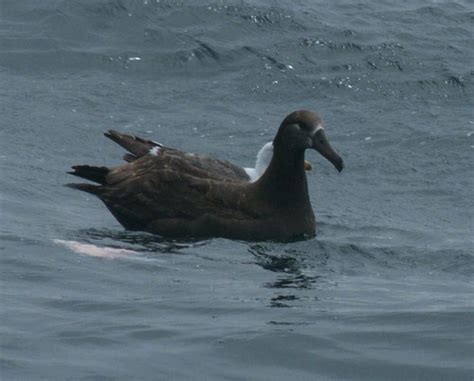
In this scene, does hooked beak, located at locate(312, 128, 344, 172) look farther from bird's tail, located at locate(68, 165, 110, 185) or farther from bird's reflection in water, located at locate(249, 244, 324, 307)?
bird's tail, located at locate(68, 165, 110, 185)

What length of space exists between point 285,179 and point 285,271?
1.65 metres

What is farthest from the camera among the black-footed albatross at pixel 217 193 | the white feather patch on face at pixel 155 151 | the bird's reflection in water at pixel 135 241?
the white feather patch on face at pixel 155 151

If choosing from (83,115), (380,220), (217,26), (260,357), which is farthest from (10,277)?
(217,26)

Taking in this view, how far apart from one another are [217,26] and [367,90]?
104 inches

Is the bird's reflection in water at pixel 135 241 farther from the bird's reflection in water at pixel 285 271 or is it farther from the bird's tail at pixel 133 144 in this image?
the bird's tail at pixel 133 144

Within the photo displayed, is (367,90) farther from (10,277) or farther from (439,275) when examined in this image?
(10,277)

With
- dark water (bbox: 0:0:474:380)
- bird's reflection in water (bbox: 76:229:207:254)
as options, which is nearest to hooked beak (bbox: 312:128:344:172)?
dark water (bbox: 0:0:474:380)

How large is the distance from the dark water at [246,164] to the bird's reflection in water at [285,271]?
33mm

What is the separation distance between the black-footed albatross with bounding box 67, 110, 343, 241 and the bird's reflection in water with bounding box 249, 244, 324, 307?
14.3 inches

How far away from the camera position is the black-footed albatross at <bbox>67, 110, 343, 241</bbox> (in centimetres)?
1318

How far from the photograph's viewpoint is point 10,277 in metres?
10.9

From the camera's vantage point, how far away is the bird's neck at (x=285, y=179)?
13.4 metres

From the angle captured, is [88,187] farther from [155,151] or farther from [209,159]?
[209,159]

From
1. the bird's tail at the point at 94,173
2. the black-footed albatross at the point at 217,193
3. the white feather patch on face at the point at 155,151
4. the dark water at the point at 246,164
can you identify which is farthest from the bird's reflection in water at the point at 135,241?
the white feather patch on face at the point at 155,151
